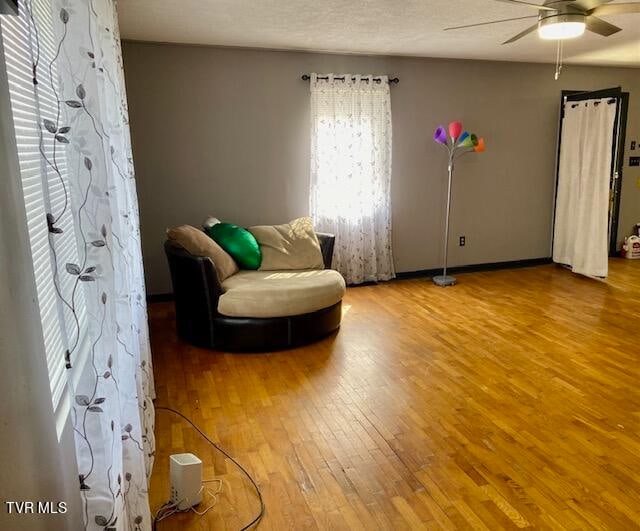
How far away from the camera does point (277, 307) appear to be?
369 cm

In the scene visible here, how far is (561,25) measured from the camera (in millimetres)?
2867

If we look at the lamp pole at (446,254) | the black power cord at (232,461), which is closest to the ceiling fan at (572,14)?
the lamp pole at (446,254)

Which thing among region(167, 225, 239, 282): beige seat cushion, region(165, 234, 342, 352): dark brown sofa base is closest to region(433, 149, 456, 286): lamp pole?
region(165, 234, 342, 352): dark brown sofa base

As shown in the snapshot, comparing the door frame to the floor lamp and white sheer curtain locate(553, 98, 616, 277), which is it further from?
the floor lamp

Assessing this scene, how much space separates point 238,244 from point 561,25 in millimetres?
2744

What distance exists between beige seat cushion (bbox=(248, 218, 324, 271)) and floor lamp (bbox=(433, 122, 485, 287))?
1724 mm

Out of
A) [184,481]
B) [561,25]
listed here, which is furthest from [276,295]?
[561,25]

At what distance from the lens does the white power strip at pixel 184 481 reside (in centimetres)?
205

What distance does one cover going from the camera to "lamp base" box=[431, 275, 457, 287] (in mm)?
5501

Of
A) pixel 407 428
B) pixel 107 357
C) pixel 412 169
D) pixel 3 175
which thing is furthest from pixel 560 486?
pixel 412 169

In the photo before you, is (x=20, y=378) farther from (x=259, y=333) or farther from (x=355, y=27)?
(x=355, y=27)

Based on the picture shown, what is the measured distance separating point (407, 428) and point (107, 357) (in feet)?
5.97

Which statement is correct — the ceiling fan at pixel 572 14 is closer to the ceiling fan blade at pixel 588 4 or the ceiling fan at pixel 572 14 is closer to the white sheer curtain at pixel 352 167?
the ceiling fan blade at pixel 588 4

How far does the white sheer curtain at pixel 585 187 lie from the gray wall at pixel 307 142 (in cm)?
26
